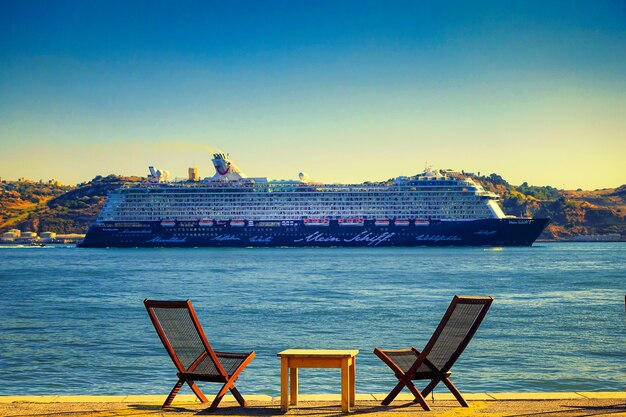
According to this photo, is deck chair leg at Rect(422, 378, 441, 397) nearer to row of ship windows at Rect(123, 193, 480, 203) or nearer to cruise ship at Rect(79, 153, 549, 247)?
cruise ship at Rect(79, 153, 549, 247)

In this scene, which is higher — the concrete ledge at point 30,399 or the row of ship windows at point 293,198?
the row of ship windows at point 293,198

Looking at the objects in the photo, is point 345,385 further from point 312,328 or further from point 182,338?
point 312,328

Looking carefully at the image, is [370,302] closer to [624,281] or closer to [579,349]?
[579,349]

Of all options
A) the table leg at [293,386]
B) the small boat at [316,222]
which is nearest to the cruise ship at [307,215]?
the small boat at [316,222]

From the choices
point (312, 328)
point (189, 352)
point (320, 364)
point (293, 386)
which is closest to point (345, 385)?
point (320, 364)

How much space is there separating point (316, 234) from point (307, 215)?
9.84 feet

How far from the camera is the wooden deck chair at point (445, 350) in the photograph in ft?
24.5

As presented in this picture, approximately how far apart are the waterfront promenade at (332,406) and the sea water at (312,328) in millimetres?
3420

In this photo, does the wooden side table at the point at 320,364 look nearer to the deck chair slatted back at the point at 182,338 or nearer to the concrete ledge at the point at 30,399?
the deck chair slatted back at the point at 182,338

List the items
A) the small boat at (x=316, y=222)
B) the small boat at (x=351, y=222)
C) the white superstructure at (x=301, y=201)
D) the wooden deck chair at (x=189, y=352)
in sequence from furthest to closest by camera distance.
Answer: the small boat at (x=316, y=222), the small boat at (x=351, y=222), the white superstructure at (x=301, y=201), the wooden deck chair at (x=189, y=352)

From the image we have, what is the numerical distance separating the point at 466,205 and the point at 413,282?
177 ft

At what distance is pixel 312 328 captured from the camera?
19016mm

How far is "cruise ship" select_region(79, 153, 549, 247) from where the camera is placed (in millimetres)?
87625

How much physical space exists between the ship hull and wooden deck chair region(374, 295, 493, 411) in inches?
3136
